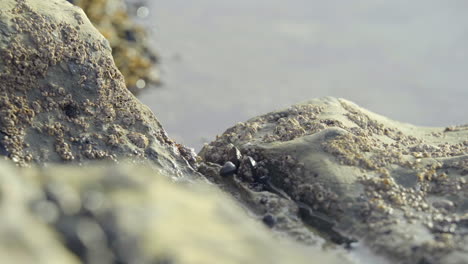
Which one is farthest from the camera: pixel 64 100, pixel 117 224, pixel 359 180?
pixel 64 100

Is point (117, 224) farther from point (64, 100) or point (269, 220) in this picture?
point (64, 100)

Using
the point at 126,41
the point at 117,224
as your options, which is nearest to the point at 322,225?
the point at 117,224

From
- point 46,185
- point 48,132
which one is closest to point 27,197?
point 46,185

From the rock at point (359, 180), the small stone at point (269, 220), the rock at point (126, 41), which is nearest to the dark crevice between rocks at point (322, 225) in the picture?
the rock at point (359, 180)

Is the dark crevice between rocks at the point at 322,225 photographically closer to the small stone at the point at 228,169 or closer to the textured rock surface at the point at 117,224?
the small stone at the point at 228,169

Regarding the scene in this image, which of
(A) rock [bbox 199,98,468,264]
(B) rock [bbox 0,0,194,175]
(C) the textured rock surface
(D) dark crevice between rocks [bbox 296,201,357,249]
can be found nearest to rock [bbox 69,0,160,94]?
(B) rock [bbox 0,0,194,175]
